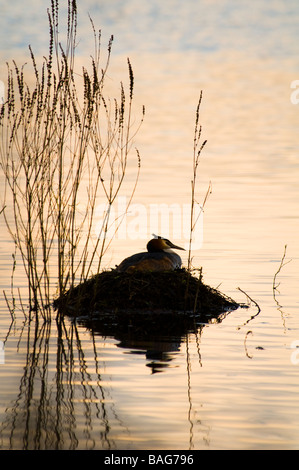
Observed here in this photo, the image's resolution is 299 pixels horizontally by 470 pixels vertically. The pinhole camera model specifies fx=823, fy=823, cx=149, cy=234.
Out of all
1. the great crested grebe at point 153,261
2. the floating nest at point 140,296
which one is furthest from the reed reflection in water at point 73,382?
the great crested grebe at point 153,261

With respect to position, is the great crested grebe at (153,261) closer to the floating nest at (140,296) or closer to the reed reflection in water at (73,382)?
the floating nest at (140,296)

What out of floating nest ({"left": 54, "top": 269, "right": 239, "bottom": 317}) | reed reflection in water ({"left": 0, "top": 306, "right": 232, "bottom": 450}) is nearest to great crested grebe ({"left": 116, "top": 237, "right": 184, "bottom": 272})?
floating nest ({"left": 54, "top": 269, "right": 239, "bottom": 317})

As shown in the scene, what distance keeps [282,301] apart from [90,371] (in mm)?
5627

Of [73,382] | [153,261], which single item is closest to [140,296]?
[153,261]

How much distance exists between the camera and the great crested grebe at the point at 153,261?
12.7 metres

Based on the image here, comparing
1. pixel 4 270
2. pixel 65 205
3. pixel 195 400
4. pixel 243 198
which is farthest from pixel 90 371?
pixel 243 198

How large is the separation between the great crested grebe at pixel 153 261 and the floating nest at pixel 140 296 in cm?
41

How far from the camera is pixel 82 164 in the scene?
1066cm

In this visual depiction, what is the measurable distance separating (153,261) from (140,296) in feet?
3.45

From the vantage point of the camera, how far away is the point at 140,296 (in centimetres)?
1197

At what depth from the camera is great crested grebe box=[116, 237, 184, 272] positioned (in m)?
12.7

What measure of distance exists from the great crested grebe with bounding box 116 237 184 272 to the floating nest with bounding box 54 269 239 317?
413 mm

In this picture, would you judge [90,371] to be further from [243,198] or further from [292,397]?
[243,198]

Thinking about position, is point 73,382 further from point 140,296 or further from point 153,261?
point 153,261
